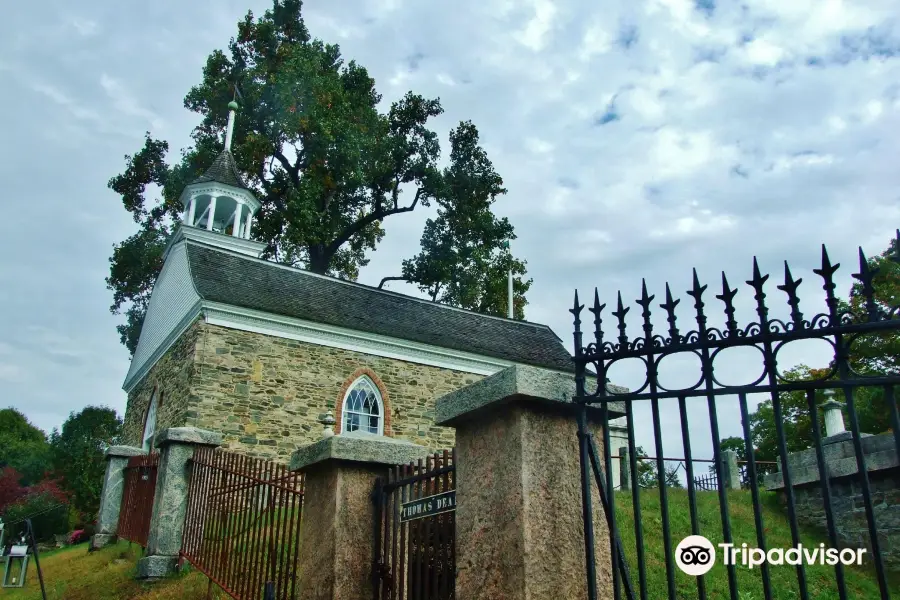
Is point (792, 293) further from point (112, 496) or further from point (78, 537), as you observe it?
point (78, 537)

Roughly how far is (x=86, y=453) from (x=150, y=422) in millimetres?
15074

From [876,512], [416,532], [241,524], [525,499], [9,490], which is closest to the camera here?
[525,499]

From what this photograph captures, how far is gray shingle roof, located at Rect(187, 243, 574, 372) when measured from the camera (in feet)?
56.3

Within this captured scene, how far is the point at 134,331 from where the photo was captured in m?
26.9

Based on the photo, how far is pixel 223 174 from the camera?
73.9ft

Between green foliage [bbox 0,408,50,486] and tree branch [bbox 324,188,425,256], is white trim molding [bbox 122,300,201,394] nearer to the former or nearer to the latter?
tree branch [bbox 324,188,425,256]

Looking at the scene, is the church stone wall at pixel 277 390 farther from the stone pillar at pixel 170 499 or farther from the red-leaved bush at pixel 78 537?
the red-leaved bush at pixel 78 537

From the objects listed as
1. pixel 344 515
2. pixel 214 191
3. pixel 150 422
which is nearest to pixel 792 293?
pixel 344 515

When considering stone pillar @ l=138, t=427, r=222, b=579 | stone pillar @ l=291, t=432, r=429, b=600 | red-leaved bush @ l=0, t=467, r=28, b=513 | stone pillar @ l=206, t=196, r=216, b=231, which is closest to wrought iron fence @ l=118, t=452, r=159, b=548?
stone pillar @ l=138, t=427, r=222, b=579

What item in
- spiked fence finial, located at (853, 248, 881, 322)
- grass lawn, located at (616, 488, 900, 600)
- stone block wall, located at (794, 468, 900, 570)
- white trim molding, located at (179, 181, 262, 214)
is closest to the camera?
spiked fence finial, located at (853, 248, 881, 322)

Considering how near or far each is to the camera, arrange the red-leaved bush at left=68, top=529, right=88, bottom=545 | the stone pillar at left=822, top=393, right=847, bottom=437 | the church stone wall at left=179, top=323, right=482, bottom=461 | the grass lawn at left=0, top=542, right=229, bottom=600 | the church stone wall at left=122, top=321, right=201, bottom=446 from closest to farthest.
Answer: the grass lawn at left=0, top=542, right=229, bottom=600 → the stone pillar at left=822, top=393, right=847, bottom=437 → the church stone wall at left=179, top=323, right=482, bottom=461 → the church stone wall at left=122, top=321, right=201, bottom=446 → the red-leaved bush at left=68, top=529, right=88, bottom=545

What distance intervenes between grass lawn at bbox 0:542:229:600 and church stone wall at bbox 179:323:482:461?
147 inches

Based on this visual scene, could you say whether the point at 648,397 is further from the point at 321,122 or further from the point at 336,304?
the point at 321,122

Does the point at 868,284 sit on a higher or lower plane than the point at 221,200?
lower
